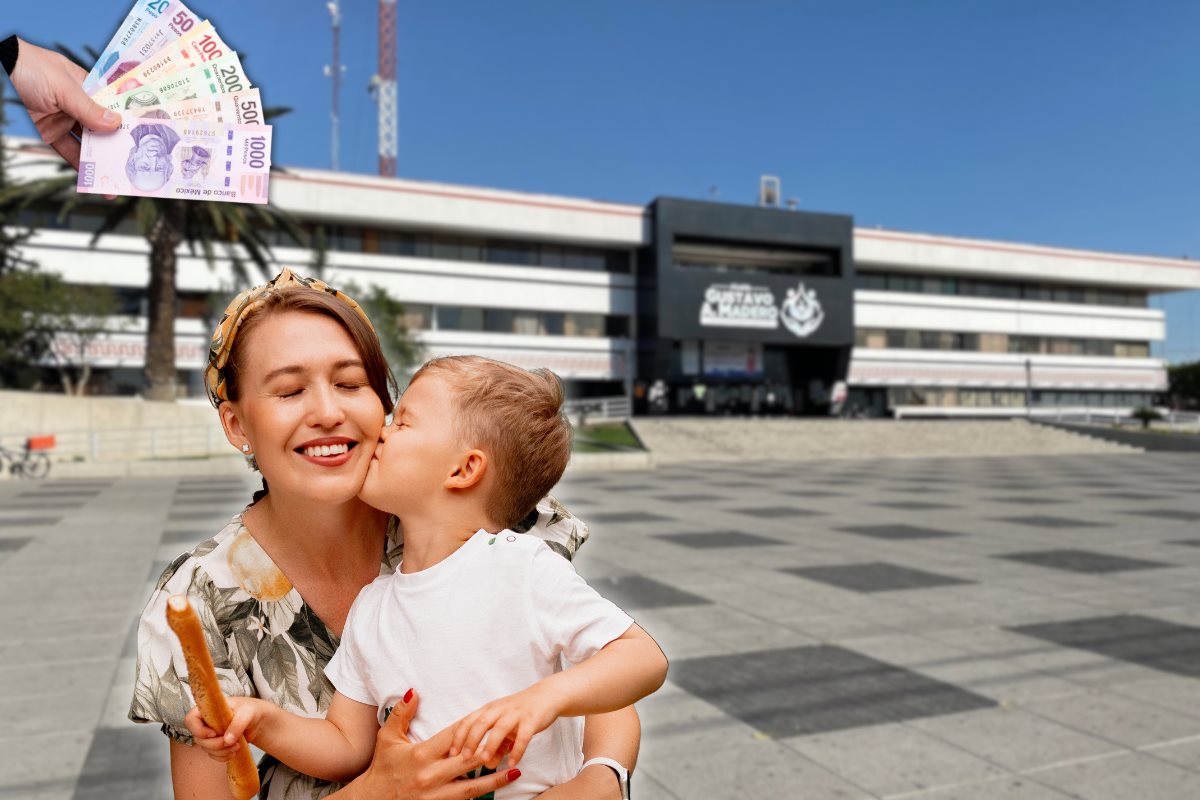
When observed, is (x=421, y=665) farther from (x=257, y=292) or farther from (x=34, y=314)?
(x=34, y=314)

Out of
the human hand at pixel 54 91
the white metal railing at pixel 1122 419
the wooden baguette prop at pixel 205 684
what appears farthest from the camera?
the white metal railing at pixel 1122 419

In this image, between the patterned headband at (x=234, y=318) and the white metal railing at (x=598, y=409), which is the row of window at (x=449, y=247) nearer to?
the white metal railing at (x=598, y=409)

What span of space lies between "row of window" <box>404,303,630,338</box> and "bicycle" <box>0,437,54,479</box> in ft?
98.3

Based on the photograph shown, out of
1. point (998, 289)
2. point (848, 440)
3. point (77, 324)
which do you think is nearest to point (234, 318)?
point (848, 440)

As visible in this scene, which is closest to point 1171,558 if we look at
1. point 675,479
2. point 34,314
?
point 675,479

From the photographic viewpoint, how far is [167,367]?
2859 cm

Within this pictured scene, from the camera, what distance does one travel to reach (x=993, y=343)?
6662 cm

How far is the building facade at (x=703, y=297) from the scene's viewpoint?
47.7 meters

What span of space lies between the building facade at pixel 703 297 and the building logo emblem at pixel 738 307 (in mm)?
124

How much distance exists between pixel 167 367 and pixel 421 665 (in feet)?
99.0

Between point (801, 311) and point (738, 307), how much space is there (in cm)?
437

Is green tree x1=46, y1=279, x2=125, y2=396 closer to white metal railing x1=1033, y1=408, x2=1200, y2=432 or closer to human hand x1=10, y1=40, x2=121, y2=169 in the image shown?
human hand x1=10, y1=40, x2=121, y2=169

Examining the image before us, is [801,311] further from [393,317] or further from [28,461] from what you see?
[28,461]

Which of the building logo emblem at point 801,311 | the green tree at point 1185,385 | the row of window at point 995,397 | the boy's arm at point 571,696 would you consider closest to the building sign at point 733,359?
the building logo emblem at point 801,311
